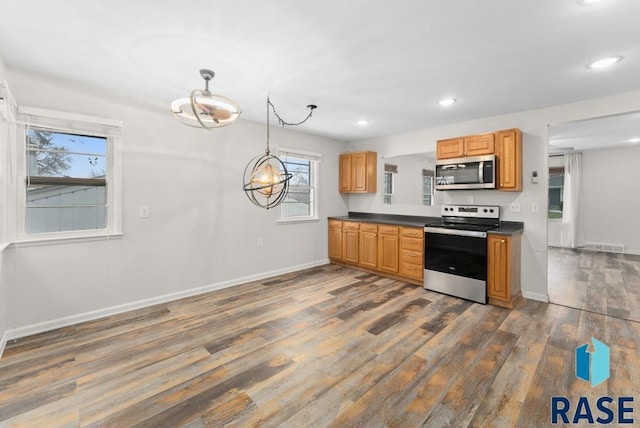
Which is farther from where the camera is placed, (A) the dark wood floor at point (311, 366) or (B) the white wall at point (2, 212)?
(B) the white wall at point (2, 212)

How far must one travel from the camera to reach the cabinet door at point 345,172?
5.52 meters

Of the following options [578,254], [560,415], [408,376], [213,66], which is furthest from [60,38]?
[578,254]

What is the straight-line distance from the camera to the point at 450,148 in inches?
162

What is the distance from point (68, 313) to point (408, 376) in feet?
10.9

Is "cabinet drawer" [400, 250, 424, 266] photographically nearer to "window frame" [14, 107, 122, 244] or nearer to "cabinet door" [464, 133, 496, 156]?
"cabinet door" [464, 133, 496, 156]

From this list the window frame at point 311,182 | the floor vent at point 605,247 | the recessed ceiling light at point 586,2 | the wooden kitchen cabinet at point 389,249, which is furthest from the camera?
the floor vent at point 605,247

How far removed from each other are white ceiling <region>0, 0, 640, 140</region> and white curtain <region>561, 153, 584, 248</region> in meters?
4.79

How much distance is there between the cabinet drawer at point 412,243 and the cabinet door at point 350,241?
0.90 metres

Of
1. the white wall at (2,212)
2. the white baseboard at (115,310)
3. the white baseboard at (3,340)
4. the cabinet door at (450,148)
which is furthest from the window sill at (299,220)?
the white baseboard at (3,340)

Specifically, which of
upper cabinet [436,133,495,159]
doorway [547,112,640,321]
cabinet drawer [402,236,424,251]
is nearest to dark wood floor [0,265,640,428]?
cabinet drawer [402,236,424,251]

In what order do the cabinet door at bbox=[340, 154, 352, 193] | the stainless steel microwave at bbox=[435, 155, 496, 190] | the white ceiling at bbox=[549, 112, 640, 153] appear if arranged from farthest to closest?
the cabinet door at bbox=[340, 154, 352, 193]
the white ceiling at bbox=[549, 112, 640, 153]
the stainless steel microwave at bbox=[435, 155, 496, 190]

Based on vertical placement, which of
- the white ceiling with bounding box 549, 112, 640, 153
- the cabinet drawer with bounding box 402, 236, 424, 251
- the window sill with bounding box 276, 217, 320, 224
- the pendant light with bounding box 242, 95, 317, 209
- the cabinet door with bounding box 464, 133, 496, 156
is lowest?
the cabinet drawer with bounding box 402, 236, 424, 251

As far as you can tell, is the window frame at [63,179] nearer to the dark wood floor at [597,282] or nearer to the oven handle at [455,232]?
the oven handle at [455,232]

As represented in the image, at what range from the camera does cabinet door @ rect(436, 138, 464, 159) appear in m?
4.00
